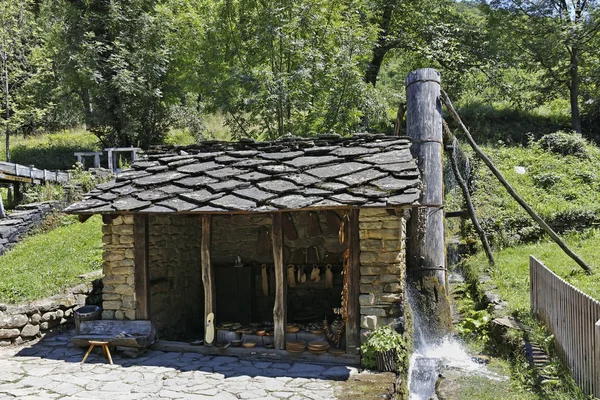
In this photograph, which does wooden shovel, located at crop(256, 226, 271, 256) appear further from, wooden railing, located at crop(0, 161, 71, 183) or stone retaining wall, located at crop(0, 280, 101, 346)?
wooden railing, located at crop(0, 161, 71, 183)

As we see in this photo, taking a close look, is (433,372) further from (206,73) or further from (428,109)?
(206,73)

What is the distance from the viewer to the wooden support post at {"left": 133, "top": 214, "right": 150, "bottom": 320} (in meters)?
6.70

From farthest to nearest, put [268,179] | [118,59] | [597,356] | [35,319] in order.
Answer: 1. [118,59]
2. [35,319]
3. [268,179]
4. [597,356]

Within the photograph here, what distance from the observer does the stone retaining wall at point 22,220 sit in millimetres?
11733

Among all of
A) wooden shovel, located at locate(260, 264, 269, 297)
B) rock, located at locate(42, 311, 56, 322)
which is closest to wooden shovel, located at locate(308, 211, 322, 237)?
wooden shovel, located at locate(260, 264, 269, 297)

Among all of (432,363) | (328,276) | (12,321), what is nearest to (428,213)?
(432,363)

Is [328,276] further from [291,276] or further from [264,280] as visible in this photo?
[264,280]

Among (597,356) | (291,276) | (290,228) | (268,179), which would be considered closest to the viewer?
(597,356)

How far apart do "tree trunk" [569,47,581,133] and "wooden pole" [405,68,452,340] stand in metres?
13.0

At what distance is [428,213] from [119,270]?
14.8 ft

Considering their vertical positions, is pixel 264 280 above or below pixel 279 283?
below

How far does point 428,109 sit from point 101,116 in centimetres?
1381

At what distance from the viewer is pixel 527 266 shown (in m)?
8.75

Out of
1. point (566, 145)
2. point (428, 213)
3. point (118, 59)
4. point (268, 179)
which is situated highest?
point (118, 59)
